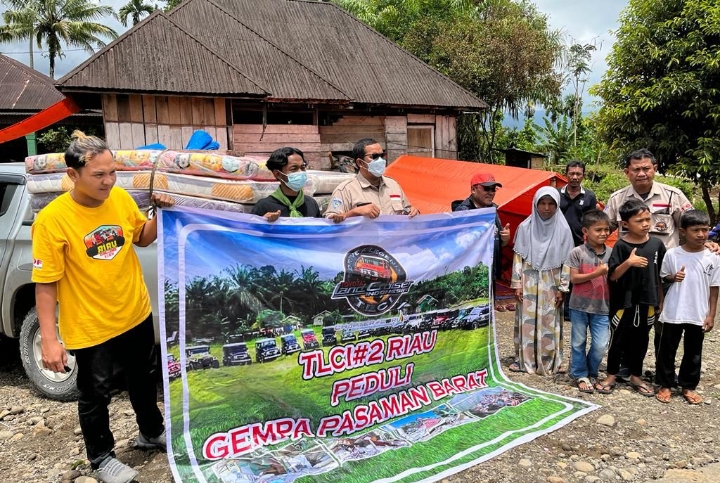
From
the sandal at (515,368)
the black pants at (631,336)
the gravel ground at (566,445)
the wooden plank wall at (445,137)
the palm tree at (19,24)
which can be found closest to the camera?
the gravel ground at (566,445)

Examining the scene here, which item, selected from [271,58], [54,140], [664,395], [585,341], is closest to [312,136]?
[271,58]

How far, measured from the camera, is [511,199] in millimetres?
6770

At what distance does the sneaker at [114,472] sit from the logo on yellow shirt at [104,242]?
1.16 m

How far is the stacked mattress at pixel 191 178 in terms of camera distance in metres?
3.69

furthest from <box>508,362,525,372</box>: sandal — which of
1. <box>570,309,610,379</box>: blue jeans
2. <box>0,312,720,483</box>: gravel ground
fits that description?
<box>570,309,610,379</box>: blue jeans

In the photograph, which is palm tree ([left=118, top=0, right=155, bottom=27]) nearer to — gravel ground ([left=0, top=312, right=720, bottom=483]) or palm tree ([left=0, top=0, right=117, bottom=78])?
palm tree ([left=0, top=0, right=117, bottom=78])

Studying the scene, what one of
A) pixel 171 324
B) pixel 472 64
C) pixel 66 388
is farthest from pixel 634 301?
pixel 472 64

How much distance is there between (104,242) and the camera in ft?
9.53

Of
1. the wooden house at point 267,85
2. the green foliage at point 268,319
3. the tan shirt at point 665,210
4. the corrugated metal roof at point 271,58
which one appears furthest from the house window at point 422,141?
the green foliage at point 268,319

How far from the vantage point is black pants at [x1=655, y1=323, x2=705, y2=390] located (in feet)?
13.6

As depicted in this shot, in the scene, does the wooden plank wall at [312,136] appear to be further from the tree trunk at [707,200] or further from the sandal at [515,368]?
the tree trunk at [707,200]

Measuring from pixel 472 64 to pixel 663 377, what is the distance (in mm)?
14236

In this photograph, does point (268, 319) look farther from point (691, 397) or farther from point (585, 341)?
point (691, 397)

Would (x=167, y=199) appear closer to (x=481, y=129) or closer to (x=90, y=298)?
(x=90, y=298)
